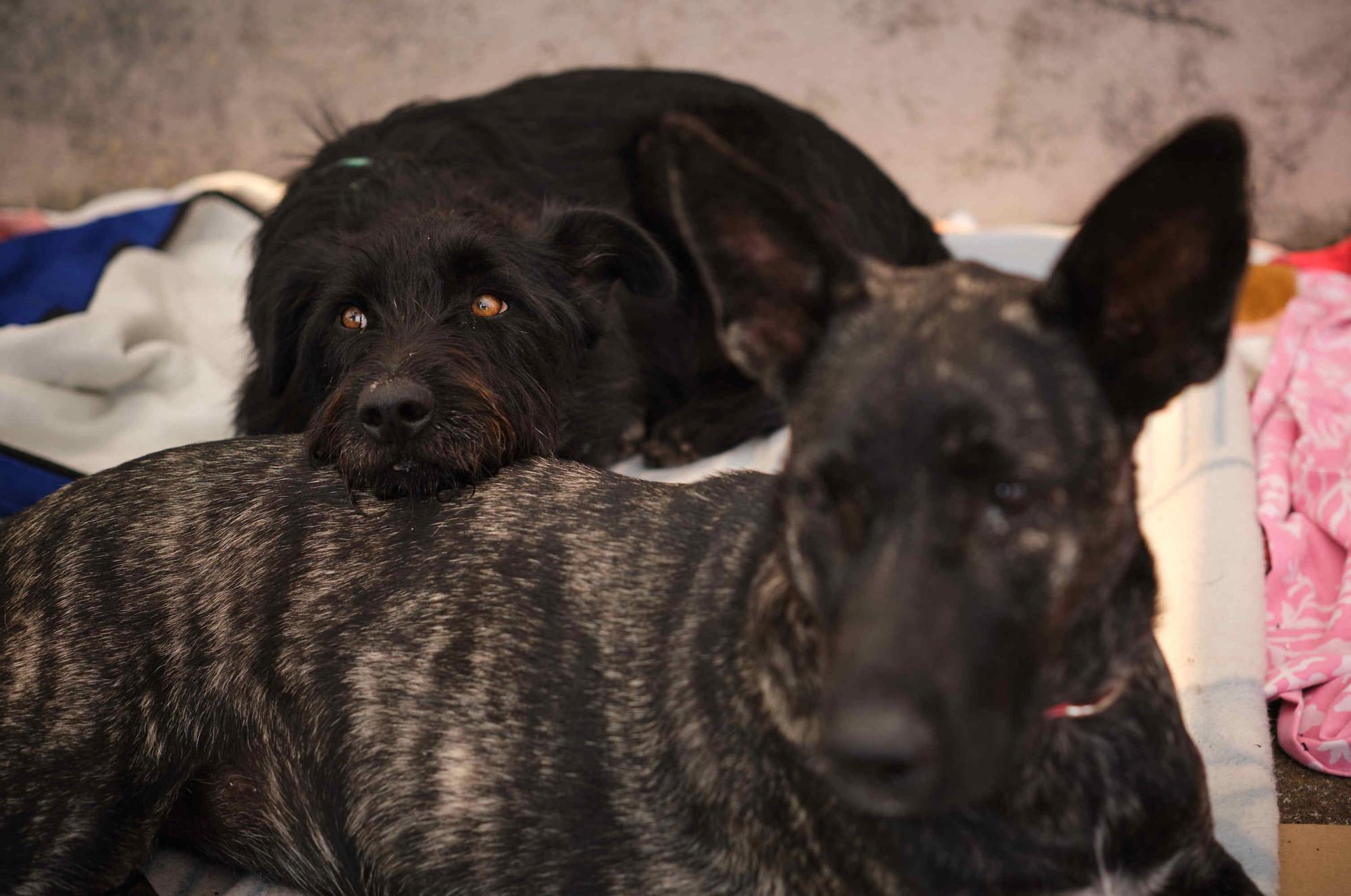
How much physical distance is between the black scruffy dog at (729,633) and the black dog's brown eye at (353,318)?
564mm

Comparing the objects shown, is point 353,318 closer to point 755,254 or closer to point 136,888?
point 136,888

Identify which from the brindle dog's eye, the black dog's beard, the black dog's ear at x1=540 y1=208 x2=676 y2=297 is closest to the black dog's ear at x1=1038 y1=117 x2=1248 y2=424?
the brindle dog's eye

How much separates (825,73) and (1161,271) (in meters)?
4.50

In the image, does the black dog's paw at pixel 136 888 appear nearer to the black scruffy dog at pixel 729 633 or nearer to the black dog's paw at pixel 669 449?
the black scruffy dog at pixel 729 633

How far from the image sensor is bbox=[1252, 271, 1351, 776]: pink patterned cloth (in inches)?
103

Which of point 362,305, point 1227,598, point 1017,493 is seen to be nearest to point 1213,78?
point 1227,598

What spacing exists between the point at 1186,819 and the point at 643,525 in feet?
3.49

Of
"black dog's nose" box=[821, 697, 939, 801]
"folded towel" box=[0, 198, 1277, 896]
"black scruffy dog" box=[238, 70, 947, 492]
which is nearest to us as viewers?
"black dog's nose" box=[821, 697, 939, 801]

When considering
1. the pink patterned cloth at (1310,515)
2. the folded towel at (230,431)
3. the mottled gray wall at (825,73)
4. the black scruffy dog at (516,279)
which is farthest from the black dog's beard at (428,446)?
the mottled gray wall at (825,73)

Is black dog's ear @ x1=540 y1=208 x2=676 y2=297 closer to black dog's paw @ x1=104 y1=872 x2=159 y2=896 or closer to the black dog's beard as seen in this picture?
the black dog's beard

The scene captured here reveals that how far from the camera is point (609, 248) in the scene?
3.21m

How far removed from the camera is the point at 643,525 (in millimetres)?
2211

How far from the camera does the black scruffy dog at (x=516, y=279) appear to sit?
Result: 2.58 metres

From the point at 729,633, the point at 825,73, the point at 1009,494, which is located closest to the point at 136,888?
the point at 729,633
